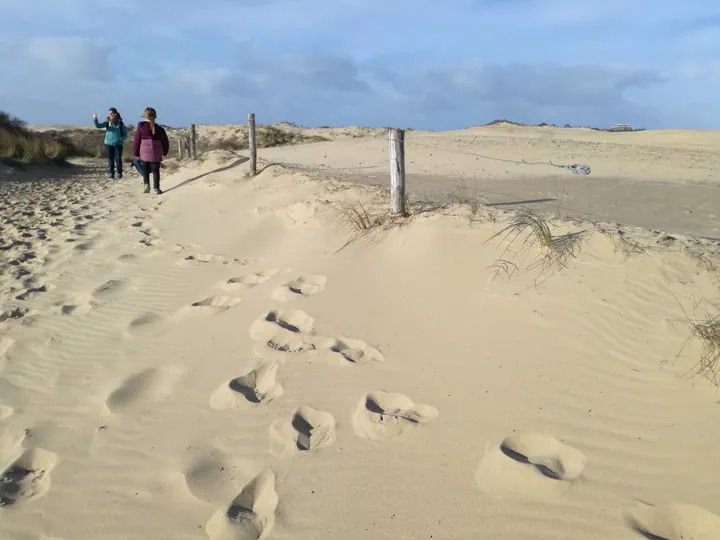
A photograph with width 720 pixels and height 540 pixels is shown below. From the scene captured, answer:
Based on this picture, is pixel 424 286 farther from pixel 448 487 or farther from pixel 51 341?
pixel 51 341

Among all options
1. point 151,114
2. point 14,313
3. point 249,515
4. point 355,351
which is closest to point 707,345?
point 355,351

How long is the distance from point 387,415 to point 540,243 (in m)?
2.35

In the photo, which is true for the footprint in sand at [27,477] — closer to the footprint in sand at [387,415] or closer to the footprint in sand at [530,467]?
the footprint in sand at [387,415]

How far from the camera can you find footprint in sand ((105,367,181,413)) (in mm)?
3426

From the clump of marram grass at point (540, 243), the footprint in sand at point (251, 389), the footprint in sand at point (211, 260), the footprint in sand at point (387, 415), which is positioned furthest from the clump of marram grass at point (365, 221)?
the footprint in sand at point (387, 415)

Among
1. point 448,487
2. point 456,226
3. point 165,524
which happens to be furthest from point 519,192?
point 165,524

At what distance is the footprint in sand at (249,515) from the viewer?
7.73 ft

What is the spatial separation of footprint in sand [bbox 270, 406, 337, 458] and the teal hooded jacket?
1170 centimetres

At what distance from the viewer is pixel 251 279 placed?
542cm

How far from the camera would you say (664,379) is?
3191mm

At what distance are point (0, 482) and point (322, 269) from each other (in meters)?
3.22

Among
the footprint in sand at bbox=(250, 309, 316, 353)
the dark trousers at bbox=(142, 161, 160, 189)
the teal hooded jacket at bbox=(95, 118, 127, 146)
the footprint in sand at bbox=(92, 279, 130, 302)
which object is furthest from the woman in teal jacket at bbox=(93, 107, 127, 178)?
the footprint in sand at bbox=(250, 309, 316, 353)

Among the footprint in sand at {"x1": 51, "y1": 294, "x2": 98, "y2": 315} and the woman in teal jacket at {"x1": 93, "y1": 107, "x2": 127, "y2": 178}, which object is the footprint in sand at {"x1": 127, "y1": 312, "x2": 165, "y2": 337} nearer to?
the footprint in sand at {"x1": 51, "y1": 294, "x2": 98, "y2": 315}

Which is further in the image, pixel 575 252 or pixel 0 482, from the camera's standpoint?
pixel 575 252
